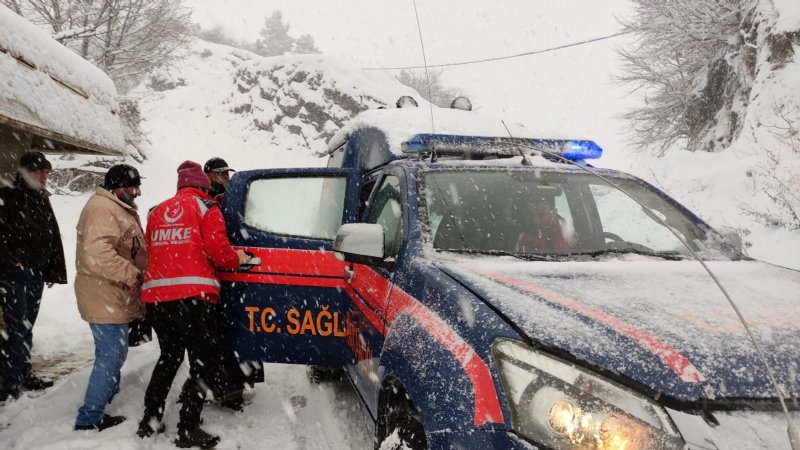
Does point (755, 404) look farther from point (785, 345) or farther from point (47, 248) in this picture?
point (47, 248)

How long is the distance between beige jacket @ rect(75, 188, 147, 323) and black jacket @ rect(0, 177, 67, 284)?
851mm

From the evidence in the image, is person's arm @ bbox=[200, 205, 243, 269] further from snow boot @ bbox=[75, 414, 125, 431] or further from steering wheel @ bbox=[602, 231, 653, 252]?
steering wheel @ bbox=[602, 231, 653, 252]

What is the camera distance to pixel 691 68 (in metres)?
15.3

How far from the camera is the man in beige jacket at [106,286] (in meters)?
3.27

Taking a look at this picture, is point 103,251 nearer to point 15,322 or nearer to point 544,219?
point 15,322

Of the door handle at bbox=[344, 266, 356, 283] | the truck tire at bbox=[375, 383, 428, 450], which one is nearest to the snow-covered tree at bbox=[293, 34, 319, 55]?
the door handle at bbox=[344, 266, 356, 283]

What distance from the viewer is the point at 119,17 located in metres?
13.6

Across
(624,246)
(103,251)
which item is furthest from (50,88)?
(624,246)

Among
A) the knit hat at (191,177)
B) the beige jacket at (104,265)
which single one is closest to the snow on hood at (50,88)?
the beige jacket at (104,265)

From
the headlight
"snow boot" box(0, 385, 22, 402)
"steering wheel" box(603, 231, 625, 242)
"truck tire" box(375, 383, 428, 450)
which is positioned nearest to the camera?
the headlight

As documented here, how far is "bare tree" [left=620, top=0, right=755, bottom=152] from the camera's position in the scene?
1252cm

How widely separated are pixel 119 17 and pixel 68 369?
40.1 feet

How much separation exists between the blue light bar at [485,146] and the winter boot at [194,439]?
7.25 feet

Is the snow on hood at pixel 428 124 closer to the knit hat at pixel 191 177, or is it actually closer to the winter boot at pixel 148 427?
the knit hat at pixel 191 177
